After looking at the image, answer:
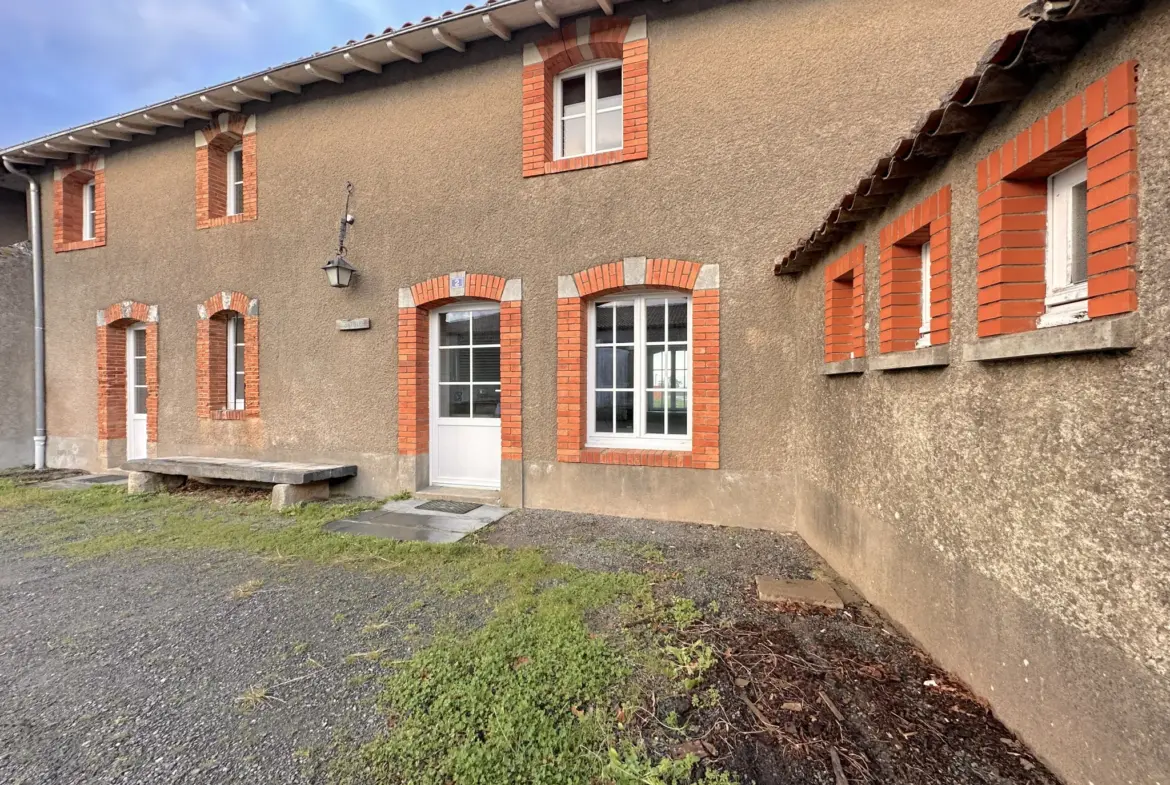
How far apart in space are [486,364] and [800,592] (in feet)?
13.8

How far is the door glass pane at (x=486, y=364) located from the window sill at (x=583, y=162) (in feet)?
6.78

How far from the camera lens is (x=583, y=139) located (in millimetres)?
5637

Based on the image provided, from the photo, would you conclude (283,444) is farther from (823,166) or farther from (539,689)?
(823,166)

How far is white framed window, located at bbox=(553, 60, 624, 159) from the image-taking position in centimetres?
551

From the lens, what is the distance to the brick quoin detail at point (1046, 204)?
4.95 feet

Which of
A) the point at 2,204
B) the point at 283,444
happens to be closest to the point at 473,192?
the point at 283,444

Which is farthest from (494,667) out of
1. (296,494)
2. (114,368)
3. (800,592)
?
(114,368)

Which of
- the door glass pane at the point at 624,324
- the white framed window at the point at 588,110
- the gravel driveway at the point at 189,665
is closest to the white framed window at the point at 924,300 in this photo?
the door glass pane at the point at 624,324

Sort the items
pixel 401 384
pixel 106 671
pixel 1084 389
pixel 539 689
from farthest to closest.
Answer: pixel 401 384 → pixel 106 671 → pixel 539 689 → pixel 1084 389

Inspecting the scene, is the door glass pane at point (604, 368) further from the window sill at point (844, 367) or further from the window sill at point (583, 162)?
the window sill at point (844, 367)

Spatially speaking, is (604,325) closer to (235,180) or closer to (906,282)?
(906,282)

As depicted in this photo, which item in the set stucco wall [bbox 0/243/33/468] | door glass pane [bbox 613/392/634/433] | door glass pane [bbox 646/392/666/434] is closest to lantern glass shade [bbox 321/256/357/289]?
door glass pane [bbox 613/392/634/433]

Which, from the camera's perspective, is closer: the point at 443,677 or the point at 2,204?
the point at 443,677

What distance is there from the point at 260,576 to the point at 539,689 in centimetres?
273
